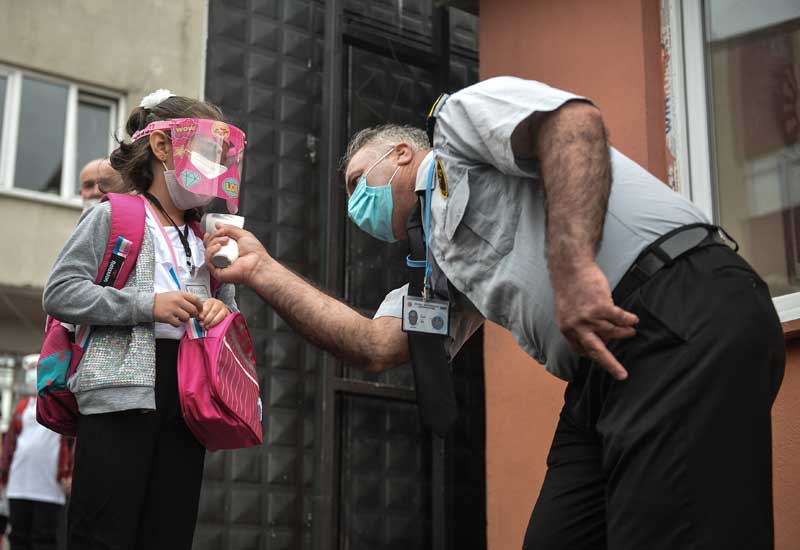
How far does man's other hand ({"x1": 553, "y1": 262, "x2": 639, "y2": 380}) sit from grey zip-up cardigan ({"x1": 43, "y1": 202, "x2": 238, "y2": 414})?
139 cm

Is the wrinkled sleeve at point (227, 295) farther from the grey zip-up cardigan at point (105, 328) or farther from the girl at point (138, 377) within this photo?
the grey zip-up cardigan at point (105, 328)

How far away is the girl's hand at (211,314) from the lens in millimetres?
3082

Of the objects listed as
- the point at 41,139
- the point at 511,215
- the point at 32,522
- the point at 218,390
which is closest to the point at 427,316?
the point at 511,215

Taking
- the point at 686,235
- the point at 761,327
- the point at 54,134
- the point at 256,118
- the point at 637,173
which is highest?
the point at 54,134

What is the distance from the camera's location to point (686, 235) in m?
2.21

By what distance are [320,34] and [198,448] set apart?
408cm

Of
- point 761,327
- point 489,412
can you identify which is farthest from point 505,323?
point 489,412

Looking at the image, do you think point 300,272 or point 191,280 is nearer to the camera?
point 191,280

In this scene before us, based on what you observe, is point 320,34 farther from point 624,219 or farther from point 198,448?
point 624,219

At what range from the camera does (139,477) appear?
2.97 metres

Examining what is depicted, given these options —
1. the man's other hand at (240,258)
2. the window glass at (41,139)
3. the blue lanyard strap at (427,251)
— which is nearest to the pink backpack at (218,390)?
the man's other hand at (240,258)

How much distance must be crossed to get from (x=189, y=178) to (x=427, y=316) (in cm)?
99

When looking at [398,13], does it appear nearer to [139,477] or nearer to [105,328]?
[105,328]

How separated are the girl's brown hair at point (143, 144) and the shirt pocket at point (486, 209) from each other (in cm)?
131
